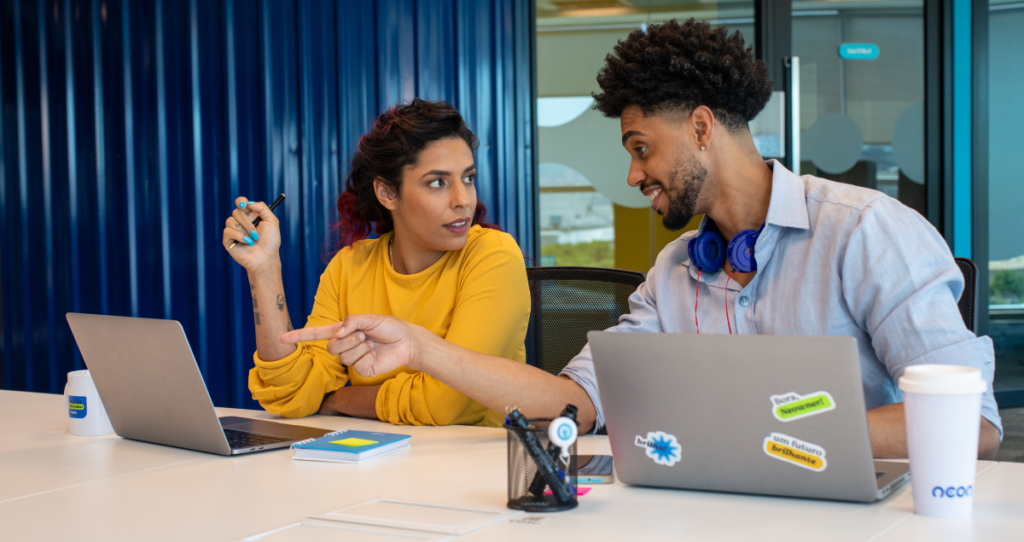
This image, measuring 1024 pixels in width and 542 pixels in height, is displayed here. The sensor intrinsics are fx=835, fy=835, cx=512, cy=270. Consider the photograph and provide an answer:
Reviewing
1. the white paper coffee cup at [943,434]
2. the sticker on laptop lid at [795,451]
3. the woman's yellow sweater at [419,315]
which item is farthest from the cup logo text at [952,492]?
→ the woman's yellow sweater at [419,315]

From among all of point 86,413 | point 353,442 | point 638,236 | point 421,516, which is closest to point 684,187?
point 353,442

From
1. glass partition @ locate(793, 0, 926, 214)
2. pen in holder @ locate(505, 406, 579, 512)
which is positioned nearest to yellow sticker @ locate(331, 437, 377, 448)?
pen in holder @ locate(505, 406, 579, 512)

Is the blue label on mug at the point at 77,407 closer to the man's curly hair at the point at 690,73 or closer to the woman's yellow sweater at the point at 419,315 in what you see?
the woman's yellow sweater at the point at 419,315

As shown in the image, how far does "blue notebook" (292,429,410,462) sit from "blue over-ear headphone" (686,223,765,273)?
2.06 ft

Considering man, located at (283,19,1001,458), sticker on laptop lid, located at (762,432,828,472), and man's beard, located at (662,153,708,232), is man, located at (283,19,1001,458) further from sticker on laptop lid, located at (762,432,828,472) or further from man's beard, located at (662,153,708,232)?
sticker on laptop lid, located at (762,432,828,472)

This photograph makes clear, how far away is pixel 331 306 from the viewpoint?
2.00 m

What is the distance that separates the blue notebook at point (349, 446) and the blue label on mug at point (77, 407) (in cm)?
47

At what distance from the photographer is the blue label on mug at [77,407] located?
149 cm

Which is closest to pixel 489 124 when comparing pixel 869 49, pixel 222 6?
pixel 222 6

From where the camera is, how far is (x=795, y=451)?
2.98ft

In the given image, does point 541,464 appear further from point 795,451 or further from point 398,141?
point 398,141

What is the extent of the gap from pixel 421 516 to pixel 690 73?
3.04ft

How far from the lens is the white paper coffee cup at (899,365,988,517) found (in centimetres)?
83

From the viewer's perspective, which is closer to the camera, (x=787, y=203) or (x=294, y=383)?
(x=787, y=203)
